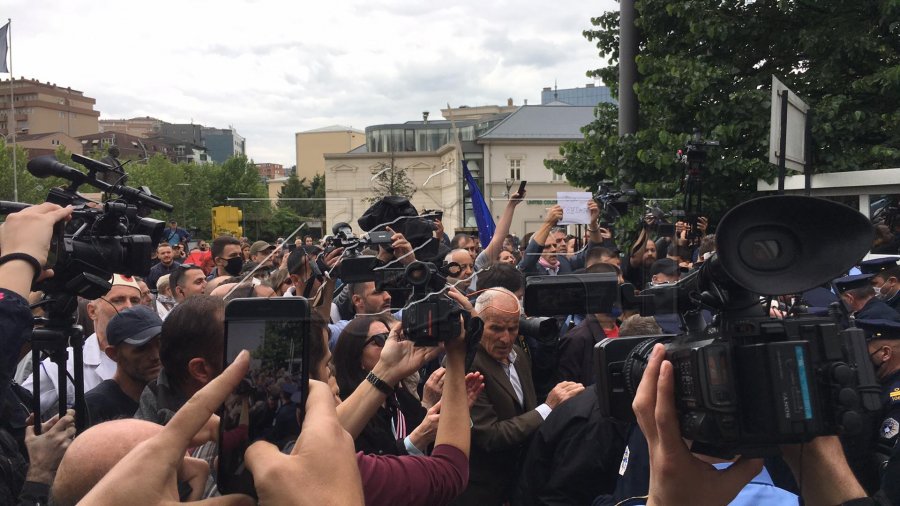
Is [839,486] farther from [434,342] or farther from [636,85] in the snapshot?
[636,85]

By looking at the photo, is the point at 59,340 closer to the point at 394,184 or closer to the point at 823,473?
the point at 823,473

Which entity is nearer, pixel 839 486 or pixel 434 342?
pixel 839 486

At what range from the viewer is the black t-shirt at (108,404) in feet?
11.8

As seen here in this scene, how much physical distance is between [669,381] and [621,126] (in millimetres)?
12448

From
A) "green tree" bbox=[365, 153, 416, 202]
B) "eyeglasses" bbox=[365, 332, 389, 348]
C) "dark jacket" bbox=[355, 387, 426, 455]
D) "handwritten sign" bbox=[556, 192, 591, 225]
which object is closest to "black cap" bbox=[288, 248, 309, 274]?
"eyeglasses" bbox=[365, 332, 389, 348]

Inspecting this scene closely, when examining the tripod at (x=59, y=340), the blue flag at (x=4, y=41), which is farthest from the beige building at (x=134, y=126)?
the tripod at (x=59, y=340)

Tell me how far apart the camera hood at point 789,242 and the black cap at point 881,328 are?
9.07 ft

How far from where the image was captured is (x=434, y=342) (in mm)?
2424

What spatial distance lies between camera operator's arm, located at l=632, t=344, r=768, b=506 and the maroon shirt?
2.57ft

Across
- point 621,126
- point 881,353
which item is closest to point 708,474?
point 881,353

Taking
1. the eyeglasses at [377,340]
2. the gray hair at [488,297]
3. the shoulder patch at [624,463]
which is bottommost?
the shoulder patch at [624,463]

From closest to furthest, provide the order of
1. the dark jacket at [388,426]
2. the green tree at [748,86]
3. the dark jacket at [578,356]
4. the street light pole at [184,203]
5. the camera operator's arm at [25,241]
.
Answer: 1. the camera operator's arm at [25,241]
2. the dark jacket at [388,426]
3. the dark jacket at [578,356]
4. the green tree at [748,86]
5. the street light pole at [184,203]

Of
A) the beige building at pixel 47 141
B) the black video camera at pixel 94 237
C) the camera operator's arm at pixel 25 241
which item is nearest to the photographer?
the camera operator's arm at pixel 25 241

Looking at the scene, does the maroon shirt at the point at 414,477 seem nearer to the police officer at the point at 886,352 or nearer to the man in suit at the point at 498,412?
the man in suit at the point at 498,412
